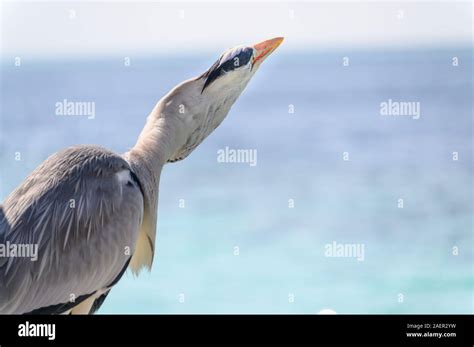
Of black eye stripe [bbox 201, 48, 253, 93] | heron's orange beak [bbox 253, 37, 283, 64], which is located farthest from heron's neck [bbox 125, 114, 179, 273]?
heron's orange beak [bbox 253, 37, 283, 64]

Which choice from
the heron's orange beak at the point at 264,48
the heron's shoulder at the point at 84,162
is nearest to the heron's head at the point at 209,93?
the heron's orange beak at the point at 264,48

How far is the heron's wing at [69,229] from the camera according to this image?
9.12 ft

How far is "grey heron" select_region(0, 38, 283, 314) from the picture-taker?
2797 millimetres

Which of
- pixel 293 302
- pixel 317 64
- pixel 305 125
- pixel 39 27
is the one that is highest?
pixel 39 27

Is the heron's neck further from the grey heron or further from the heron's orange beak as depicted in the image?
the heron's orange beak

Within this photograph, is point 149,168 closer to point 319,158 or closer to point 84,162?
point 84,162

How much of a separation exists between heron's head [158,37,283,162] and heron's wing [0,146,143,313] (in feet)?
1.09

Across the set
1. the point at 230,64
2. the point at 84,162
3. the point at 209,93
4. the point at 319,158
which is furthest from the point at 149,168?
the point at 319,158

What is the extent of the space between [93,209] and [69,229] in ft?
0.39

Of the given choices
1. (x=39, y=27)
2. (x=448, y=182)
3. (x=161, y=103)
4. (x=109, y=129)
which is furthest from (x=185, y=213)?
(x=161, y=103)

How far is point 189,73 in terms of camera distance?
274 inches
